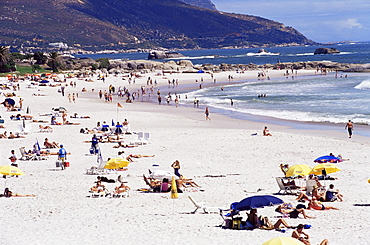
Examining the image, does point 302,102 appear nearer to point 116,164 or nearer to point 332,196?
point 116,164

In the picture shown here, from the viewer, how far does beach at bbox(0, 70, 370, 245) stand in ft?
35.4

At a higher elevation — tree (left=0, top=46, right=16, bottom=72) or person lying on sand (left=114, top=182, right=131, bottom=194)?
tree (left=0, top=46, right=16, bottom=72)

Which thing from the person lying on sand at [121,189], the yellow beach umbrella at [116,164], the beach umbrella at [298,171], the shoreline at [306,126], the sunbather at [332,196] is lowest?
the shoreline at [306,126]

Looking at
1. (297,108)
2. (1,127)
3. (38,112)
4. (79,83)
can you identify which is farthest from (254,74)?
(1,127)

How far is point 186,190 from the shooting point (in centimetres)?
1467

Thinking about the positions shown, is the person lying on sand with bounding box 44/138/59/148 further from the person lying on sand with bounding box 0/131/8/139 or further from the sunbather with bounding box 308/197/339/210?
the sunbather with bounding box 308/197/339/210

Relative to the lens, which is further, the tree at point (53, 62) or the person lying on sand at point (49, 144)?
the tree at point (53, 62)

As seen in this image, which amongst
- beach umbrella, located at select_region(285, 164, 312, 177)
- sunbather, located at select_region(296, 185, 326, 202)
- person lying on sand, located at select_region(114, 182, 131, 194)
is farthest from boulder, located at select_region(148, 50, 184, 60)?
sunbather, located at select_region(296, 185, 326, 202)

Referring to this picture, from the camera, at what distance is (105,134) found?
24688mm

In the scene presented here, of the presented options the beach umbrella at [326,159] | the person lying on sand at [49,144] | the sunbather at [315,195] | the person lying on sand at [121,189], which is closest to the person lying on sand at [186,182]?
the person lying on sand at [121,189]

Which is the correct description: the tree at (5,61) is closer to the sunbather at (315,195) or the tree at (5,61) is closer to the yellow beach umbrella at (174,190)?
the yellow beach umbrella at (174,190)

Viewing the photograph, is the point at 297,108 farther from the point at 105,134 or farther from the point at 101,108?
the point at 105,134

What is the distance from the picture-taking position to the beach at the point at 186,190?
35.4 feet

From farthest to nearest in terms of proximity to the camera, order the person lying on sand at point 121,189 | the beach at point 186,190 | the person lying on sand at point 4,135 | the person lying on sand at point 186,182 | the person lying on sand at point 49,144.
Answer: the person lying on sand at point 4,135, the person lying on sand at point 49,144, the person lying on sand at point 186,182, the person lying on sand at point 121,189, the beach at point 186,190
